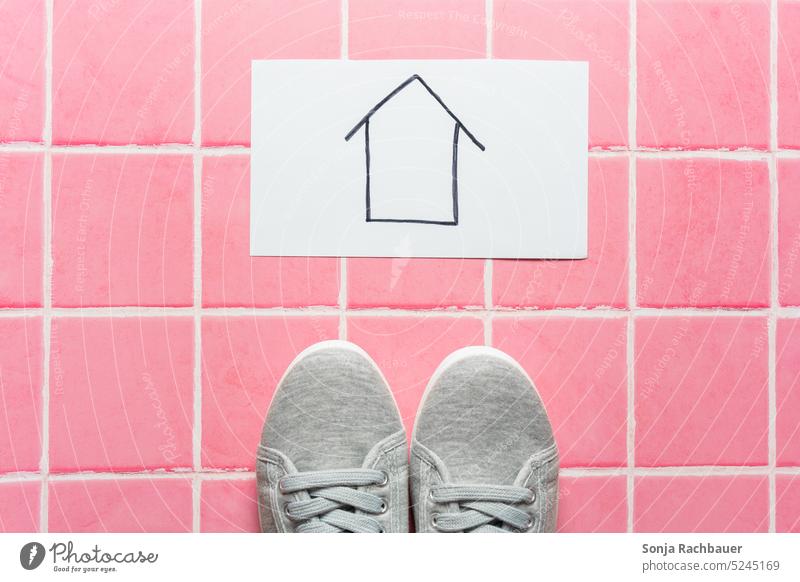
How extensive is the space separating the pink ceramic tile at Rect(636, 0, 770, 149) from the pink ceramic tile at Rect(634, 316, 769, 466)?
0.62 feet

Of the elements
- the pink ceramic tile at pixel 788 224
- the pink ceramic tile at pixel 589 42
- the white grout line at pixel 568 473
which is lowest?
the white grout line at pixel 568 473

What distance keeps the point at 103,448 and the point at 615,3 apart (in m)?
0.68

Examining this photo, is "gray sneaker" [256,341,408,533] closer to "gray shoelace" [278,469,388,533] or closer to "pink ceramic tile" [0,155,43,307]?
"gray shoelace" [278,469,388,533]

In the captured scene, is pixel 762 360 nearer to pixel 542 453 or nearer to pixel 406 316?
pixel 542 453

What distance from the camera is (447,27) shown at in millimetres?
797

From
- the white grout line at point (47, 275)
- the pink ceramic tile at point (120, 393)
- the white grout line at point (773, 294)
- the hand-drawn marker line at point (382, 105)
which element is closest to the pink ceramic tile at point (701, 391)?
the white grout line at point (773, 294)

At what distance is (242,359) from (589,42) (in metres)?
0.47

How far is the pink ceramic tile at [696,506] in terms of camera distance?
2.64 ft

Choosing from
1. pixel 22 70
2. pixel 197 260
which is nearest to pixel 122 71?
pixel 22 70

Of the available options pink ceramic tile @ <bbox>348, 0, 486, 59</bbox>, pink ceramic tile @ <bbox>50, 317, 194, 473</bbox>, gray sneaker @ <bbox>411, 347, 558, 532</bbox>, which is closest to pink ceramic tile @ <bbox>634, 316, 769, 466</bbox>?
gray sneaker @ <bbox>411, 347, 558, 532</bbox>

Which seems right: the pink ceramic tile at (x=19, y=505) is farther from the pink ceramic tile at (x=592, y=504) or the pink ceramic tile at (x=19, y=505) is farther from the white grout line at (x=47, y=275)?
the pink ceramic tile at (x=592, y=504)

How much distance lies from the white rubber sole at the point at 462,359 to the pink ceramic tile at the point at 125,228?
0.84 feet

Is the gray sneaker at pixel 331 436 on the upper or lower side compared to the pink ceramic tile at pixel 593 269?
lower
